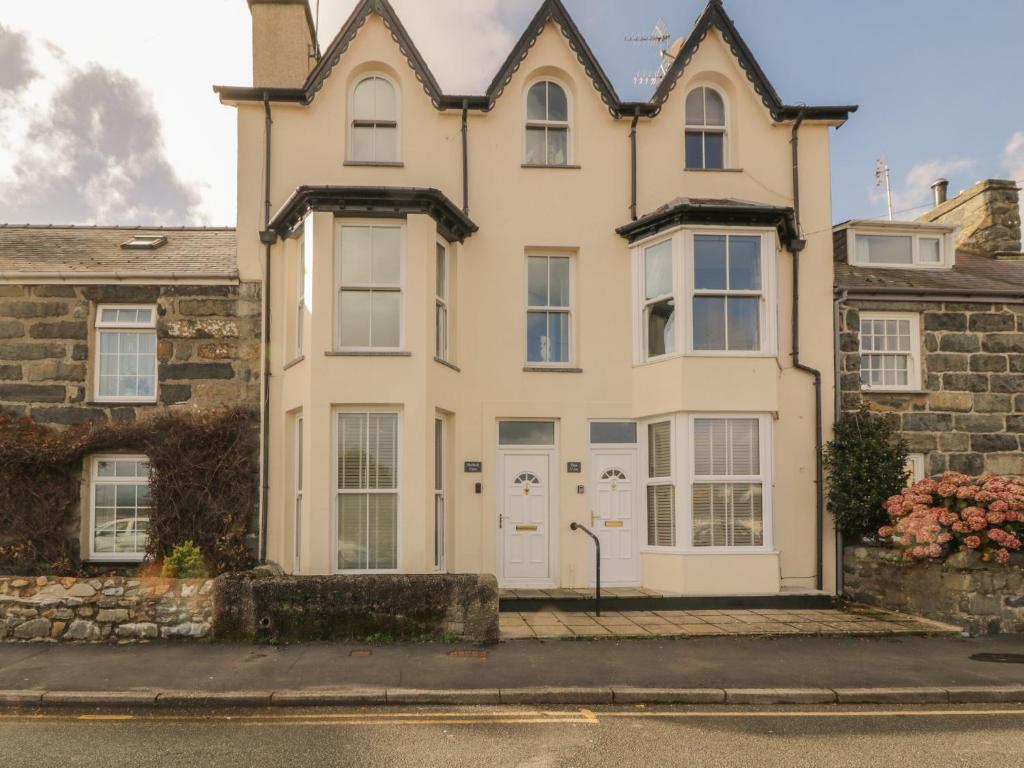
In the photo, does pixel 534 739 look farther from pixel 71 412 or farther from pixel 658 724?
pixel 71 412

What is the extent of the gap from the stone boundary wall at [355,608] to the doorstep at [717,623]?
0.65 meters

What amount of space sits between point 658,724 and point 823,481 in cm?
758

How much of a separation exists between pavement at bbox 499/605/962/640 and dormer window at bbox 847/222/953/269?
669 cm

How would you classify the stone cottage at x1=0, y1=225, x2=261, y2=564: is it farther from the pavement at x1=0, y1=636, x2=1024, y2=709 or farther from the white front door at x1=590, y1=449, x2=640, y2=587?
the white front door at x1=590, y1=449, x2=640, y2=587

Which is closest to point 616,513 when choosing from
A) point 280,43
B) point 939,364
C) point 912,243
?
point 939,364

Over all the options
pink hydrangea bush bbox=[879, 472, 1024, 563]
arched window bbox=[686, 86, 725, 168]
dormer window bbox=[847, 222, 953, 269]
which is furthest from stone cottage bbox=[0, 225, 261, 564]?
dormer window bbox=[847, 222, 953, 269]

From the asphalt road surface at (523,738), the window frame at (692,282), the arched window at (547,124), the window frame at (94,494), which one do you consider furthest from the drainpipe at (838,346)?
the window frame at (94,494)

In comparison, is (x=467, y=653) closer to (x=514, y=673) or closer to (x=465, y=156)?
(x=514, y=673)

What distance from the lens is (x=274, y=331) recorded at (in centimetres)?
1362

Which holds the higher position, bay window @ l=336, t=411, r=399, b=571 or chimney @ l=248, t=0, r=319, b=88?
chimney @ l=248, t=0, r=319, b=88

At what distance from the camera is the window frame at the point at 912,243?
1586 centimetres

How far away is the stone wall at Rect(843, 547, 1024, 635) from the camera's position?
10977 millimetres

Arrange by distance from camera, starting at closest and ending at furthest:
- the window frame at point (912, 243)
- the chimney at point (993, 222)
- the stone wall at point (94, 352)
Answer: the stone wall at point (94, 352) → the window frame at point (912, 243) → the chimney at point (993, 222)

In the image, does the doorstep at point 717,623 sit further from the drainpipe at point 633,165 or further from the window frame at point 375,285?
the drainpipe at point 633,165
